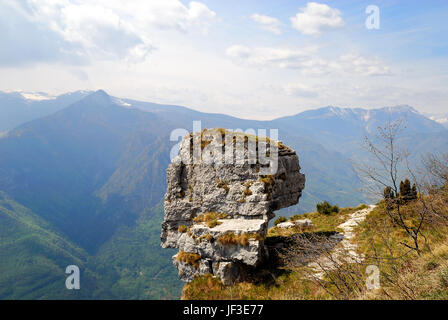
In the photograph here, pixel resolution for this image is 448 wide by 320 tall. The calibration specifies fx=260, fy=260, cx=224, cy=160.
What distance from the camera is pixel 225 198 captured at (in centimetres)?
1909

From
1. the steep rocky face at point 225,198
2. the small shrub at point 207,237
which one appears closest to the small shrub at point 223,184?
the steep rocky face at point 225,198

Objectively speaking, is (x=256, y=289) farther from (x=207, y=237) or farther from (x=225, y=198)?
(x=225, y=198)

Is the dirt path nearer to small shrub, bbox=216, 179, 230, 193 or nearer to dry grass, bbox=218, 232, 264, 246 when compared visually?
dry grass, bbox=218, 232, 264, 246

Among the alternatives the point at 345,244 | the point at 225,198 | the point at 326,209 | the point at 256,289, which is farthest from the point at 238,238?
the point at 326,209

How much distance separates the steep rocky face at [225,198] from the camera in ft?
52.5

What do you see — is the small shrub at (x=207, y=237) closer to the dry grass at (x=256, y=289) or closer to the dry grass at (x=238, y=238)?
the dry grass at (x=238, y=238)

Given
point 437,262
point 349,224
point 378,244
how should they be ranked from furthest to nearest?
1. point 349,224
2. point 378,244
3. point 437,262

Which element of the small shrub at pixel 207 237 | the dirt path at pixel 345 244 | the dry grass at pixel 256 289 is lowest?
the dry grass at pixel 256 289

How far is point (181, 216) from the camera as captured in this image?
2048 cm

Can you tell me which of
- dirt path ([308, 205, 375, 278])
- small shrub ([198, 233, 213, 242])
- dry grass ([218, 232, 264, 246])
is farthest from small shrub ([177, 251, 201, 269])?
dirt path ([308, 205, 375, 278])
